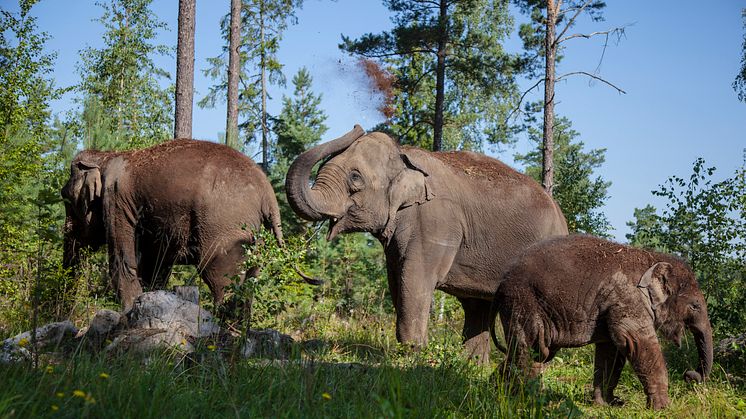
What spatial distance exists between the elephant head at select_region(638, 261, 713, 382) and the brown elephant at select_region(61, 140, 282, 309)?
5.03 meters

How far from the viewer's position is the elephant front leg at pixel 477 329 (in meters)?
10.0

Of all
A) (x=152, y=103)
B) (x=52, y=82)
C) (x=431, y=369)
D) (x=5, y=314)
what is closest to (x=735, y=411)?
(x=431, y=369)

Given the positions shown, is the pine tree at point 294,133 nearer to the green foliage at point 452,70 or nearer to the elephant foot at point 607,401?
the green foliage at point 452,70

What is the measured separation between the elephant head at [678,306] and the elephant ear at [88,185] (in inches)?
301

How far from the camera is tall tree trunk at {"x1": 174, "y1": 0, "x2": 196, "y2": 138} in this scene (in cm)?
1438

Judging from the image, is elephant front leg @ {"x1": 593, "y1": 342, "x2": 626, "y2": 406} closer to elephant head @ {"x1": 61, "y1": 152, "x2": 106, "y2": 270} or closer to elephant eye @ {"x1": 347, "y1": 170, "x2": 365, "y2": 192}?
elephant eye @ {"x1": 347, "y1": 170, "x2": 365, "y2": 192}

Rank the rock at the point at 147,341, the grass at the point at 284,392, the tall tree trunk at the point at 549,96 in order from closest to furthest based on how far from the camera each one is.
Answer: the grass at the point at 284,392 → the rock at the point at 147,341 → the tall tree trunk at the point at 549,96

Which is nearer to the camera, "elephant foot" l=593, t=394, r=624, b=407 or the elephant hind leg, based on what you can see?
"elephant foot" l=593, t=394, r=624, b=407

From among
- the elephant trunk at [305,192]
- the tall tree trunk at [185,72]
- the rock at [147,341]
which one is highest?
the tall tree trunk at [185,72]

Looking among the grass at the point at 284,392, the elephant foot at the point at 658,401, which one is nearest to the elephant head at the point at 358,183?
the grass at the point at 284,392

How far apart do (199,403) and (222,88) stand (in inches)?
1059

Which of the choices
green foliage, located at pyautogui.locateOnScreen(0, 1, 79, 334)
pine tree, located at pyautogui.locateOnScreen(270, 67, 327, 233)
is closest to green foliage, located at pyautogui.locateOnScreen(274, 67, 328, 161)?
pine tree, located at pyautogui.locateOnScreen(270, 67, 327, 233)

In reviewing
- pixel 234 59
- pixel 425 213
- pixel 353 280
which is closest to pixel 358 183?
pixel 425 213

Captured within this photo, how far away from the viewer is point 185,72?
14.5m
